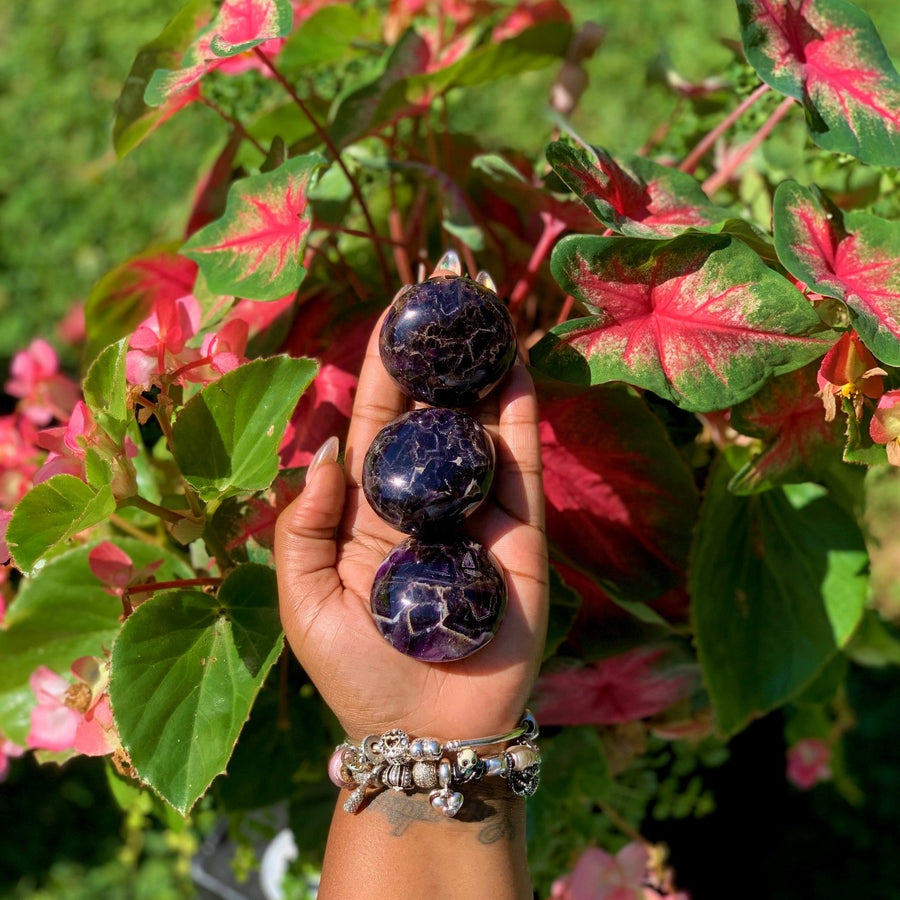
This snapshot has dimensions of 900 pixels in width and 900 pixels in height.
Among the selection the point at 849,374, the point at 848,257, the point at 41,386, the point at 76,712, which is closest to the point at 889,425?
the point at 849,374

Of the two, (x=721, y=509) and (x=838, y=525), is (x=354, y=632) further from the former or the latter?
(x=838, y=525)

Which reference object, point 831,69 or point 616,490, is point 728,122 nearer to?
point 831,69

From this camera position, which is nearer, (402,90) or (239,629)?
(239,629)

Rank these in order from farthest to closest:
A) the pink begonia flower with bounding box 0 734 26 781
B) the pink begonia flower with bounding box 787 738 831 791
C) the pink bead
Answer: the pink begonia flower with bounding box 787 738 831 791, the pink begonia flower with bounding box 0 734 26 781, the pink bead

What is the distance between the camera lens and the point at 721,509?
0.82 metres

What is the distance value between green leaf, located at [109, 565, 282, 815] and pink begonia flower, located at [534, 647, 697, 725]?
0.31 meters

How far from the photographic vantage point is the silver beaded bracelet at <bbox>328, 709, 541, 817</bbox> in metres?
0.66

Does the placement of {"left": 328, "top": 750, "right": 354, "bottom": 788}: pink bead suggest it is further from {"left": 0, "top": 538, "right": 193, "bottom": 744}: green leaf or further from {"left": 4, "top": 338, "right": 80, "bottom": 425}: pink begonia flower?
{"left": 4, "top": 338, "right": 80, "bottom": 425}: pink begonia flower

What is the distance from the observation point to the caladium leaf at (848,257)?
630 millimetres

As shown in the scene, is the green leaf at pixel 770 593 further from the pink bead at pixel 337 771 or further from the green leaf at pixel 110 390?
the green leaf at pixel 110 390

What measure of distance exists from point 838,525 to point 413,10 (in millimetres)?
740

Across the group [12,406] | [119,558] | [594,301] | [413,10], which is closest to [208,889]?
[119,558]

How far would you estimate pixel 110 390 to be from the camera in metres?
0.64

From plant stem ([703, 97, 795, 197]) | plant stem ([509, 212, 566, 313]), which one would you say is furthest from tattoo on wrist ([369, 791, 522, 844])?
plant stem ([703, 97, 795, 197])
